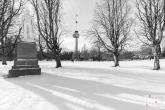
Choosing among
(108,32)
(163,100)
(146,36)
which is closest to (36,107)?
(163,100)

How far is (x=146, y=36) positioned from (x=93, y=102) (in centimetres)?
1307

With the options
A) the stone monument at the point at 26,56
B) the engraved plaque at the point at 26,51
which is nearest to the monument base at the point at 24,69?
the stone monument at the point at 26,56

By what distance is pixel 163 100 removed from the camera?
141 inches

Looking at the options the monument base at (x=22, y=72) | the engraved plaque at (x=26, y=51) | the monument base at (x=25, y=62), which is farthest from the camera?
the engraved plaque at (x=26, y=51)

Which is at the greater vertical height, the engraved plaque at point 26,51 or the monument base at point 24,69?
the engraved plaque at point 26,51

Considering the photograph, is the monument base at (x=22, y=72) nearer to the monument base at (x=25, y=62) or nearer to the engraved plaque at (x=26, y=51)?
the monument base at (x=25, y=62)

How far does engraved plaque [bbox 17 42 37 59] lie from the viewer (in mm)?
7957

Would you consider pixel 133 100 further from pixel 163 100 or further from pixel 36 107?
pixel 36 107

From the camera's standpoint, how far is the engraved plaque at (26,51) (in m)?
7.96

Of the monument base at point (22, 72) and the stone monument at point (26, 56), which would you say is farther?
the stone monument at point (26, 56)

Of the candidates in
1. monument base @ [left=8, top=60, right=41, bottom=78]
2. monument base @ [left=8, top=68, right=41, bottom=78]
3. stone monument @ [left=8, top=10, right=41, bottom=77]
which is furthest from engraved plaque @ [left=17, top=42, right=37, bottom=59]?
monument base @ [left=8, top=68, right=41, bottom=78]

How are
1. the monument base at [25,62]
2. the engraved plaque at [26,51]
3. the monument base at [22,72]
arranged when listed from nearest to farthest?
1. the monument base at [22,72]
2. the monument base at [25,62]
3. the engraved plaque at [26,51]

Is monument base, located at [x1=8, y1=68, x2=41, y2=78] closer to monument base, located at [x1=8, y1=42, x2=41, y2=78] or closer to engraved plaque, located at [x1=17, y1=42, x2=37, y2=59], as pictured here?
monument base, located at [x1=8, y1=42, x2=41, y2=78]

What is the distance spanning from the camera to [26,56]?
8.08m
